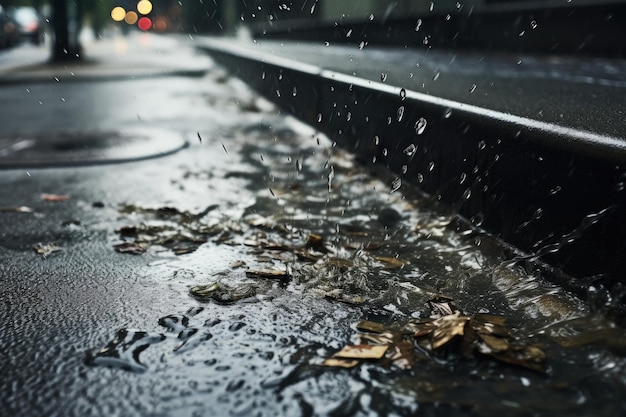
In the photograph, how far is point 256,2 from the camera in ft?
147

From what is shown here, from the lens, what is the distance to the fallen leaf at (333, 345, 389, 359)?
6.30 feet

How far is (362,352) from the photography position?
6.37 ft

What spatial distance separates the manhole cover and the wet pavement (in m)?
0.18

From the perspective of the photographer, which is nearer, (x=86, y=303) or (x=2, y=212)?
(x=86, y=303)

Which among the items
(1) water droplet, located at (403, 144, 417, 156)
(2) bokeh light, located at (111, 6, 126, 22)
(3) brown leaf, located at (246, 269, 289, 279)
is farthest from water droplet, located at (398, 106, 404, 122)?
(2) bokeh light, located at (111, 6, 126, 22)

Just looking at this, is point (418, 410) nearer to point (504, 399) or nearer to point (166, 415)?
point (504, 399)

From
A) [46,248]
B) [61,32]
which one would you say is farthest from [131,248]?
[61,32]

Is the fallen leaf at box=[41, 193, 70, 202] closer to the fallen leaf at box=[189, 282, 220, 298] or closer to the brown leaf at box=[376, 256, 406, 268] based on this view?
the fallen leaf at box=[189, 282, 220, 298]

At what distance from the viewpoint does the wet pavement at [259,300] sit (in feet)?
5.67

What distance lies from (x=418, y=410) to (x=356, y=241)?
1.46 metres

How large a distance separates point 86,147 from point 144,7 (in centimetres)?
6969

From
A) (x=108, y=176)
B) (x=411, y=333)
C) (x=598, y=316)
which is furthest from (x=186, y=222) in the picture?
(x=598, y=316)

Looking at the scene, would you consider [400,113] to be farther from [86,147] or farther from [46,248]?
[86,147]

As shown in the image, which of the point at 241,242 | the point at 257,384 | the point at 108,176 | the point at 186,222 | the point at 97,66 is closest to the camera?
the point at 257,384
